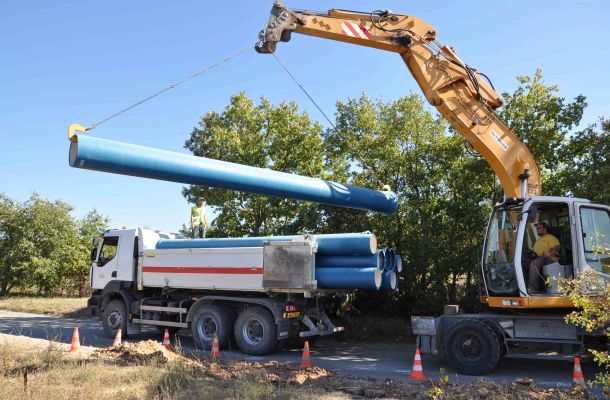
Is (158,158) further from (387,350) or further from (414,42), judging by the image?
(387,350)

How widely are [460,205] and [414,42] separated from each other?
4.93 metres

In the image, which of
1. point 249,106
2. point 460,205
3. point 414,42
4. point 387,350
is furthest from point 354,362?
point 249,106

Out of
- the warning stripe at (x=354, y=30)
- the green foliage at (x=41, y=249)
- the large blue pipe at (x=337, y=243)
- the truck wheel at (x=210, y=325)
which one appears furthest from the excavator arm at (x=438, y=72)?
the green foliage at (x=41, y=249)

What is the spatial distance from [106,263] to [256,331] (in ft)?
17.1

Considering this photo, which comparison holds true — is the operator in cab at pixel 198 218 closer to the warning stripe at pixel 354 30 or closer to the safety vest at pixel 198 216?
the safety vest at pixel 198 216

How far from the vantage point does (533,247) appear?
28.6ft

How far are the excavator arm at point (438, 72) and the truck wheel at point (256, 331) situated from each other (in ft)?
17.7

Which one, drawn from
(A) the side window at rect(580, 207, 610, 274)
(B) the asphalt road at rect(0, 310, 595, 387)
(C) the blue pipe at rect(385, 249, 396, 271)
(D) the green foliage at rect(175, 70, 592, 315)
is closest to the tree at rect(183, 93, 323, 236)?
(D) the green foliage at rect(175, 70, 592, 315)

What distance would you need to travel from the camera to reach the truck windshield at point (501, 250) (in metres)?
8.80

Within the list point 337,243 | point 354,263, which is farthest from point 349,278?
point 337,243

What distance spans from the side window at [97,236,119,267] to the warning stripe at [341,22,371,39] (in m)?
8.15

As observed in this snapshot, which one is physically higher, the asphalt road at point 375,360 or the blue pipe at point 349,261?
the blue pipe at point 349,261

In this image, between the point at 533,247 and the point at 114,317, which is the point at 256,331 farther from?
the point at 533,247

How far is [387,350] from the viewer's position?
38.4 feet
